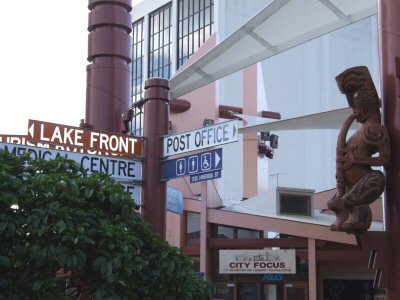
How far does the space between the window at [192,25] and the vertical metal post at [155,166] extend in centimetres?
4495

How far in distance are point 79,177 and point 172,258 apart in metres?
1.24

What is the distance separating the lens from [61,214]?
19.3 feet

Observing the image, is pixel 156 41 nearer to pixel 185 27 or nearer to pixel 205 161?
pixel 185 27

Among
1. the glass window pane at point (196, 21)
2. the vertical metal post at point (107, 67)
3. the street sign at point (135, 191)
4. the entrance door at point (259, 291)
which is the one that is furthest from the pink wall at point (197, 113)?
the glass window pane at point (196, 21)

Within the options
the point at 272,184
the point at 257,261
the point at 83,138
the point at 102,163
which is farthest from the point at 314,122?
the point at 272,184

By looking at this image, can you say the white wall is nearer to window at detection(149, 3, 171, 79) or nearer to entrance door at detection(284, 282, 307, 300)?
window at detection(149, 3, 171, 79)

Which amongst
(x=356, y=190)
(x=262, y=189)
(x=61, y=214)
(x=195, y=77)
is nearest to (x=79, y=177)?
(x=61, y=214)

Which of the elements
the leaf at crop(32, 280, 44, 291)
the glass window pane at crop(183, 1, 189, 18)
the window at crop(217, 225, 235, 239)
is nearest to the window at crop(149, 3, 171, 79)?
the glass window pane at crop(183, 1, 189, 18)

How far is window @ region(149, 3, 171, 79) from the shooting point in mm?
62906

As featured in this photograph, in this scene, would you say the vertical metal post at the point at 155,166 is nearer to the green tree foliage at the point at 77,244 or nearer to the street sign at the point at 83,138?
the street sign at the point at 83,138

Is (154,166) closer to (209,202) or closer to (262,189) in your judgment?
(209,202)

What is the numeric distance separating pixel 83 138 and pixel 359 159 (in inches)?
202

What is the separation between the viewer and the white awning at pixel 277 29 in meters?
10.2

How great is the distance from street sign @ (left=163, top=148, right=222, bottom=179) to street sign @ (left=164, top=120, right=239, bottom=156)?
0.46 ft
